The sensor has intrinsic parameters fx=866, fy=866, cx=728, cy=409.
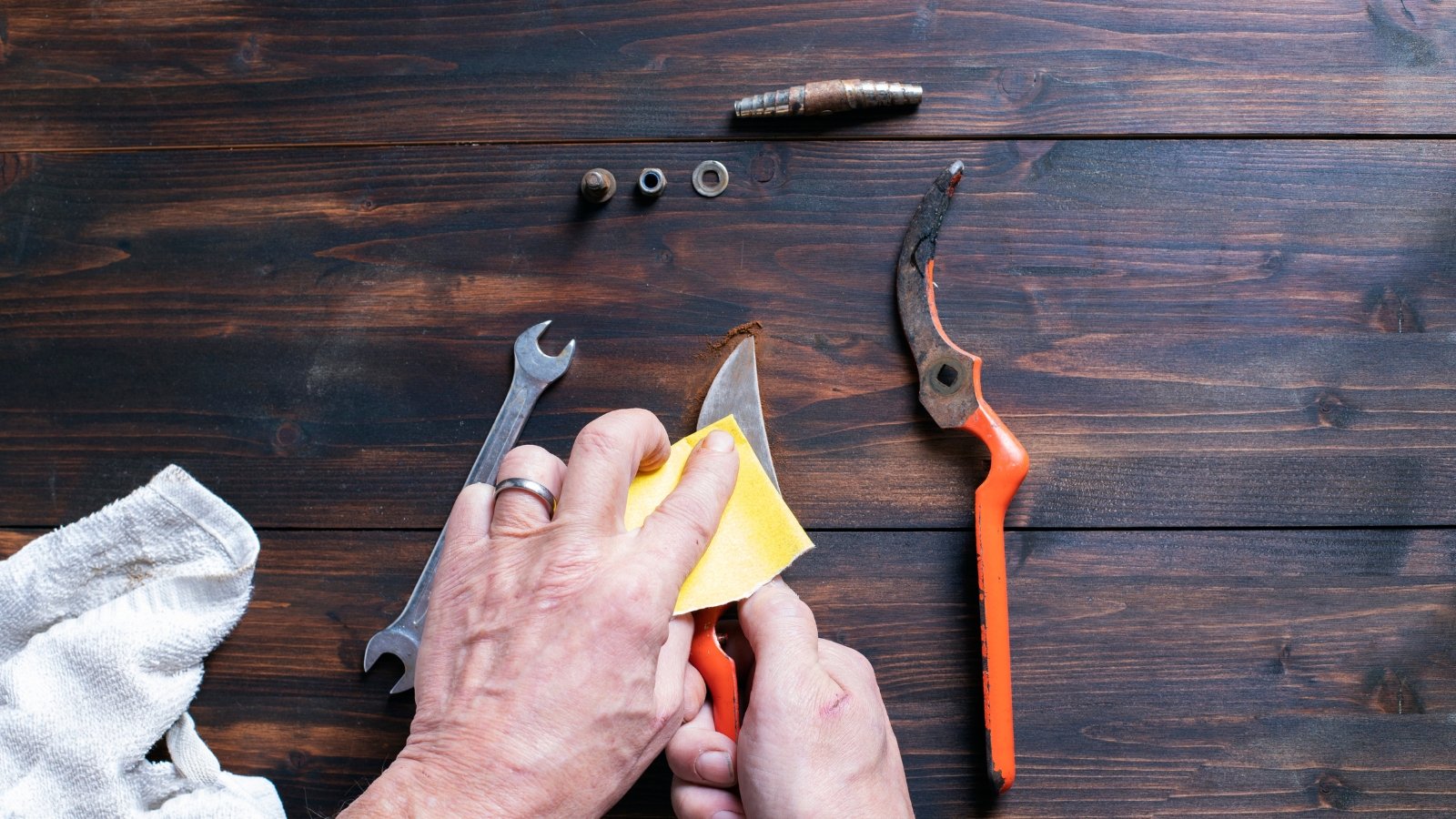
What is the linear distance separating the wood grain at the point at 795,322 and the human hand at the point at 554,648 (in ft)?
0.64

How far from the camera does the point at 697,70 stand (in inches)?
35.2

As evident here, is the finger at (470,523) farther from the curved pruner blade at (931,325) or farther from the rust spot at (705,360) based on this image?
the curved pruner blade at (931,325)

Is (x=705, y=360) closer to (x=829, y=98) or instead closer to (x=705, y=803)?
(x=829, y=98)

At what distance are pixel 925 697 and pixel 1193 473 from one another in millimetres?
342

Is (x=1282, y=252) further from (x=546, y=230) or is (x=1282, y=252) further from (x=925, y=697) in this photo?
(x=546, y=230)

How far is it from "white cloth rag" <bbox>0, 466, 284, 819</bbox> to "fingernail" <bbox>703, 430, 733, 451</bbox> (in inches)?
19.3

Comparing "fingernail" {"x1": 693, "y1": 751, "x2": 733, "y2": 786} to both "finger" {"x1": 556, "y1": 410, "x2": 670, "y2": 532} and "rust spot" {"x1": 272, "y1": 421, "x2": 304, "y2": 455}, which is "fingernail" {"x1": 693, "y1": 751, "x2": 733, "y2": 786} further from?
"rust spot" {"x1": 272, "y1": 421, "x2": 304, "y2": 455}

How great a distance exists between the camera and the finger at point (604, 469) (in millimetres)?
652

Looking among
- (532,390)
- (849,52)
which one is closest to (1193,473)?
(849,52)

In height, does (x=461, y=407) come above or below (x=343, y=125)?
below

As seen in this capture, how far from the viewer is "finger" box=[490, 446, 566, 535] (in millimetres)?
676

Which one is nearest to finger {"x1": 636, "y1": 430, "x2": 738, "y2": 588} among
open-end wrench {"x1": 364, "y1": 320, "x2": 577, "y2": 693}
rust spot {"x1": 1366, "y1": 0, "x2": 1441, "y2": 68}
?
open-end wrench {"x1": 364, "y1": 320, "x2": 577, "y2": 693}

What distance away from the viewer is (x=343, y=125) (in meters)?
0.91

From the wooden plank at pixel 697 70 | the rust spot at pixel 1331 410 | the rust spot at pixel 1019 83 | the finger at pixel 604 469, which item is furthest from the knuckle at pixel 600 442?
the rust spot at pixel 1331 410
